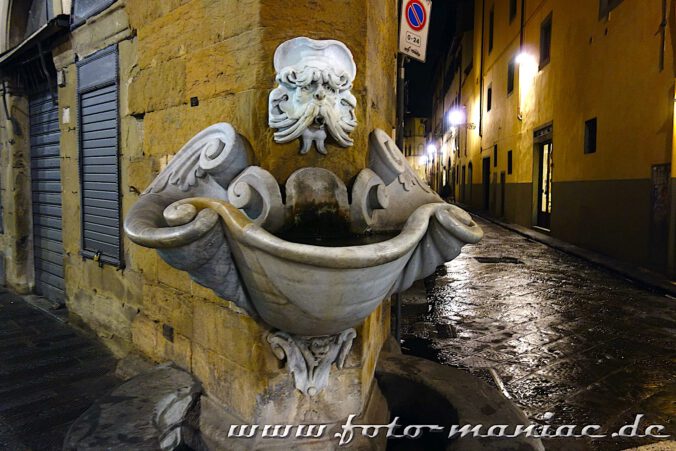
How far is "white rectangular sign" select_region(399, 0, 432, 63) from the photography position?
3354 millimetres

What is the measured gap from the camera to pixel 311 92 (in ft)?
5.59

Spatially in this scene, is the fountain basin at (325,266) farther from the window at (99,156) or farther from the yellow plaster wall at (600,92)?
the yellow plaster wall at (600,92)

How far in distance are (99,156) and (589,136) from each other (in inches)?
346

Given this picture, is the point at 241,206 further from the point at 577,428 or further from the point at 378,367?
the point at 577,428

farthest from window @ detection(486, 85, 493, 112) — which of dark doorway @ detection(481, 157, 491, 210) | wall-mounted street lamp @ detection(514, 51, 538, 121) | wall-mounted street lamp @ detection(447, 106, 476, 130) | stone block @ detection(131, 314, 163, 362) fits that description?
stone block @ detection(131, 314, 163, 362)

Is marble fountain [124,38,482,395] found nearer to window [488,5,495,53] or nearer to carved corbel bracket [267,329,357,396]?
carved corbel bracket [267,329,357,396]

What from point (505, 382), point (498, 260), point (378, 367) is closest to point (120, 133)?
point (378, 367)

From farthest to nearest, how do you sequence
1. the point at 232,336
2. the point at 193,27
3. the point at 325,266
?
the point at 193,27 < the point at 232,336 < the point at 325,266

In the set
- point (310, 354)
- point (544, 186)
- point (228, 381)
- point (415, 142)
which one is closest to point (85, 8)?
point (228, 381)

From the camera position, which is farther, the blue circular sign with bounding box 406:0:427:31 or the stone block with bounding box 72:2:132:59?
the blue circular sign with bounding box 406:0:427:31

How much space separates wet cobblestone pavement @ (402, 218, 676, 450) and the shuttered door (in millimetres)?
A: 3874

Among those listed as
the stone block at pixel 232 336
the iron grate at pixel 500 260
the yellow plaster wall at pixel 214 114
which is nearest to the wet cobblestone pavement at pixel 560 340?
the iron grate at pixel 500 260

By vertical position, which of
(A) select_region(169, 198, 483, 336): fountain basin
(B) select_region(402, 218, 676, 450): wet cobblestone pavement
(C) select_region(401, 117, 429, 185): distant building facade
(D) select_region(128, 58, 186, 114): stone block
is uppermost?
(C) select_region(401, 117, 429, 185): distant building facade

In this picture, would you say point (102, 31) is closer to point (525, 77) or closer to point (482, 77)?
point (525, 77)
